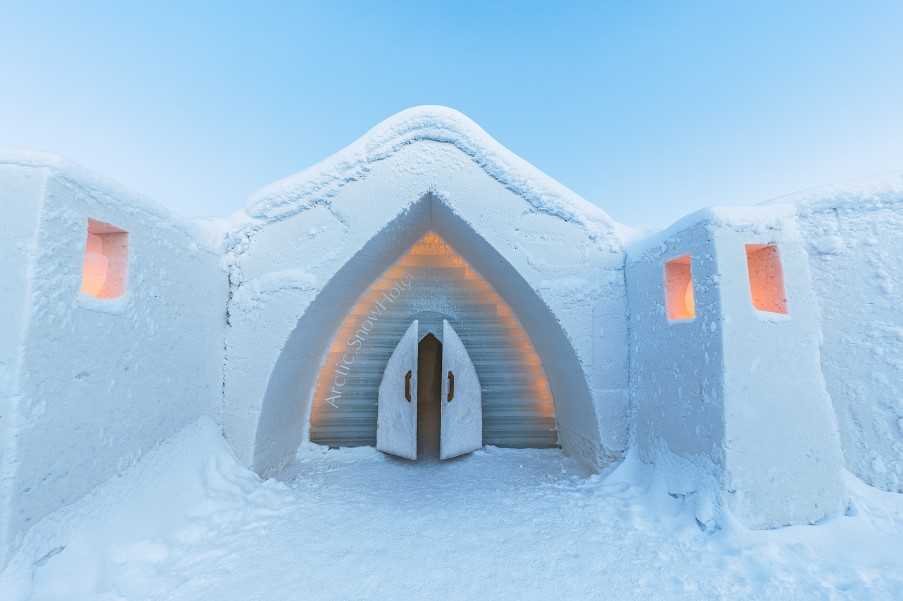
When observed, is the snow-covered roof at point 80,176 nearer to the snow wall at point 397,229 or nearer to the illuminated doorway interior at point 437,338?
the snow wall at point 397,229

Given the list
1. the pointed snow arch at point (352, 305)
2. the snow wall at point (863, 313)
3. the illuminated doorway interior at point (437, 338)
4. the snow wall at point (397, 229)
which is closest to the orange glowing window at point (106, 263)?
the snow wall at point (397, 229)

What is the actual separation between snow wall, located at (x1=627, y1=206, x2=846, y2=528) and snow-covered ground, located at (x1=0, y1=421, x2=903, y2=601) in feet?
0.61

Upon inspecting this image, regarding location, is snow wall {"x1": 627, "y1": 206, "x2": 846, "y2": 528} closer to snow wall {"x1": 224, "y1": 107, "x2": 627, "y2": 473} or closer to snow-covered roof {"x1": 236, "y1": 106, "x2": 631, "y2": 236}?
snow wall {"x1": 224, "y1": 107, "x2": 627, "y2": 473}

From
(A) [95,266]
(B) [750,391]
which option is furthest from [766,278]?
(A) [95,266]

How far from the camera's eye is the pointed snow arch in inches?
141

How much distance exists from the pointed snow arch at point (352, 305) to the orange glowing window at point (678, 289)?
0.94 m

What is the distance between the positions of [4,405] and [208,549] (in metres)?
1.33

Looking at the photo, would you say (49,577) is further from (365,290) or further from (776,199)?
(776,199)

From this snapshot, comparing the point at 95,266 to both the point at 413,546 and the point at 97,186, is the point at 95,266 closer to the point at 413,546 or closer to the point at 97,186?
the point at 97,186

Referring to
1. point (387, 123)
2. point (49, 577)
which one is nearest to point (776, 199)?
point (387, 123)

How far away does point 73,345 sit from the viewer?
204 cm

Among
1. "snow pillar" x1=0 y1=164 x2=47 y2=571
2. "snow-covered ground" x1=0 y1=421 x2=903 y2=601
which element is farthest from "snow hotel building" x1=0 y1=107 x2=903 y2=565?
"snow-covered ground" x1=0 y1=421 x2=903 y2=601

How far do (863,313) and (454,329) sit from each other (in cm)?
361

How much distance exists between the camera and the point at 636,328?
11.2ft
